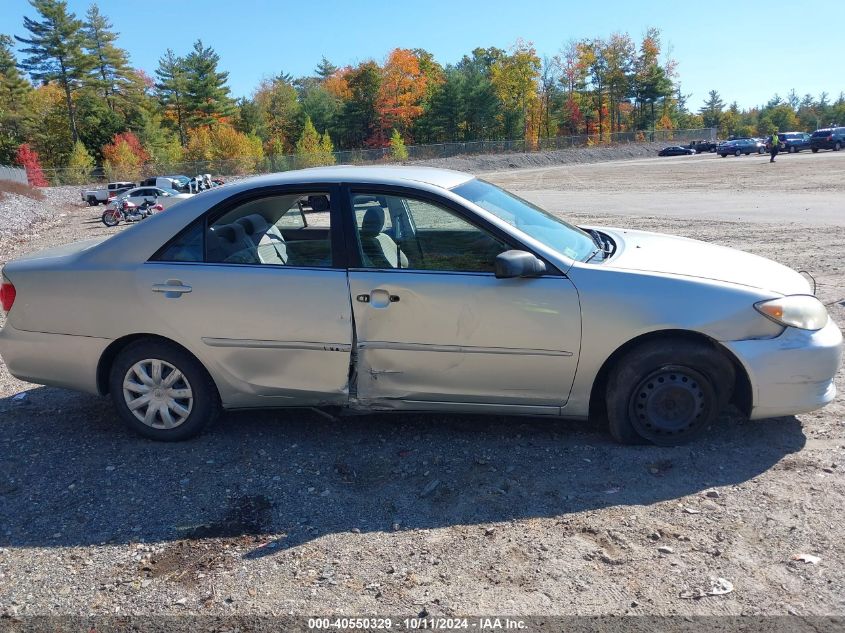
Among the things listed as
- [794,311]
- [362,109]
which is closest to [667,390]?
[794,311]

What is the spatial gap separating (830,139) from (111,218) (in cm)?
5200

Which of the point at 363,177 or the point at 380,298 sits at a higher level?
the point at 363,177

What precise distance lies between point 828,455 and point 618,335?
138 cm

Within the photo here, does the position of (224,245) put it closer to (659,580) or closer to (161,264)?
(161,264)

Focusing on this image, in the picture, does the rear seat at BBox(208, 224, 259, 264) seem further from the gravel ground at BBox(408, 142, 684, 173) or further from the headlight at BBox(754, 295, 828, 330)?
the gravel ground at BBox(408, 142, 684, 173)

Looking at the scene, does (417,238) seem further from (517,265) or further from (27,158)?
(27,158)

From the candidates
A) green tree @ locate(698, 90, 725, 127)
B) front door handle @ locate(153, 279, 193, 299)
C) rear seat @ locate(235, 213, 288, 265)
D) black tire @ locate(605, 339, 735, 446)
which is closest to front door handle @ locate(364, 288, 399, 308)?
rear seat @ locate(235, 213, 288, 265)

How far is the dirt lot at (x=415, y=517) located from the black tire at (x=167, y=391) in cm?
14

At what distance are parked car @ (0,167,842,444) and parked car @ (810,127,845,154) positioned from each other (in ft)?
190

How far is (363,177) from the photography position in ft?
13.7

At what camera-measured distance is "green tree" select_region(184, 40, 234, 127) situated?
74500mm

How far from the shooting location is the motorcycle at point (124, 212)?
26.4 meters

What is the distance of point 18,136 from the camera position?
71.1 metres

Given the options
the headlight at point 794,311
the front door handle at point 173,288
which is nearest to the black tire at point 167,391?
the front door handle at point 173,288
